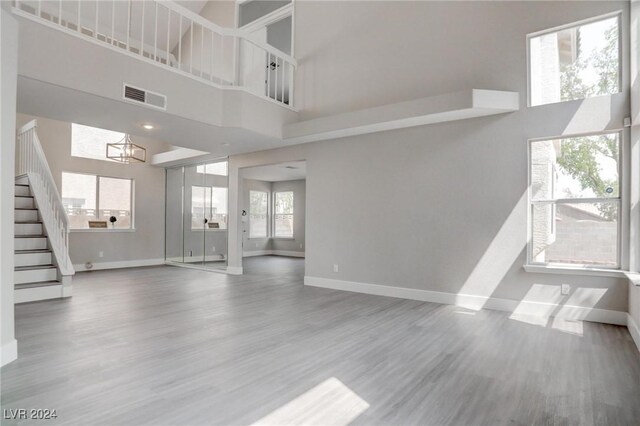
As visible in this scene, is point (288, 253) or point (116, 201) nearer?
point (116, 201)

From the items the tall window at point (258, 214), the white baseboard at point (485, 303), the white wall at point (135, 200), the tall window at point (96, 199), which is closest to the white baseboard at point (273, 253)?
the tall window at point (258, 214)

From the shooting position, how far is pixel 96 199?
8.19 m

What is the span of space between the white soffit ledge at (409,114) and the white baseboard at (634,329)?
8.66 ft

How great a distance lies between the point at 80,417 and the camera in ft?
6.48

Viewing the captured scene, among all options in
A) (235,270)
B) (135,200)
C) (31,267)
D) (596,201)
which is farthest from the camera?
(135,200)

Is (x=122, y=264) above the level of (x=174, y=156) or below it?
below

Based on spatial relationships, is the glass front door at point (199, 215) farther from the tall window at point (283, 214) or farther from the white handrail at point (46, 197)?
the tall window at point (283, 214)

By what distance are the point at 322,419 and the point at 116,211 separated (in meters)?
8.35

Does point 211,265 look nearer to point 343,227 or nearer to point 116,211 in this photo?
point 116,211

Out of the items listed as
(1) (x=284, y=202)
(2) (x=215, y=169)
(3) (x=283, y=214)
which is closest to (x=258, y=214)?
(3) (x=283, y=214)

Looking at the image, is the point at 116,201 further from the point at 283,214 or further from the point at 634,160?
the point at 634,160

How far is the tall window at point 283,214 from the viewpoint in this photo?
12.0 m

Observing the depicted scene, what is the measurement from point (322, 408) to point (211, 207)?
690cm

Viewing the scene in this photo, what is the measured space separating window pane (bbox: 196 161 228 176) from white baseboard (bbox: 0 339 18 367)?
551cm
